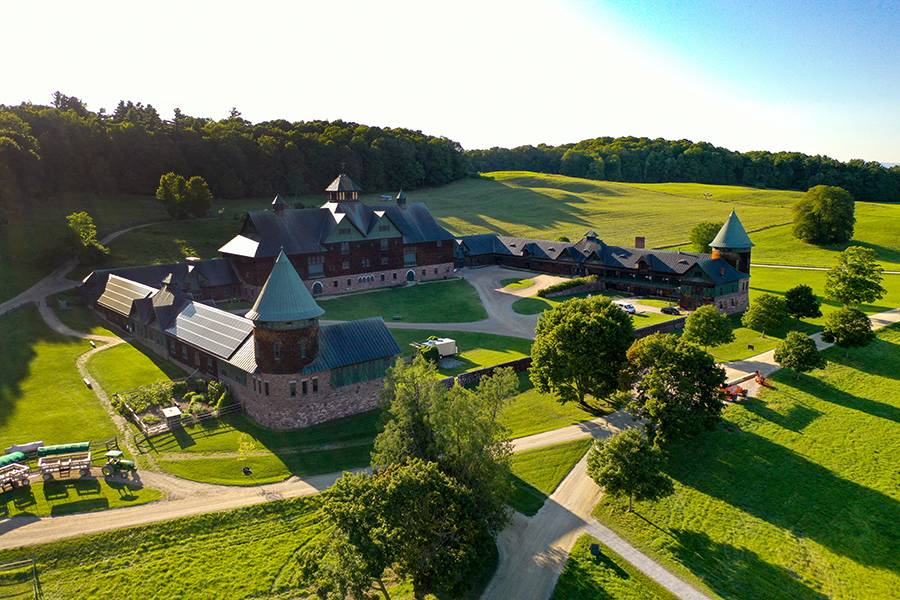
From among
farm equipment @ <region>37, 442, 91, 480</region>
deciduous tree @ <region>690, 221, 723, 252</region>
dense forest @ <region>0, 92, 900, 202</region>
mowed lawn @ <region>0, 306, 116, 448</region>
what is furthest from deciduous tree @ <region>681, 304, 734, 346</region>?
Answer: dense forest @ <region>0, 92, 900, 202</region>

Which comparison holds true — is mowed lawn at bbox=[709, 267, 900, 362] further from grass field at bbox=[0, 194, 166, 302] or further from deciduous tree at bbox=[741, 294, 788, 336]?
grass field at bbox=[0, 194, 166, 302]

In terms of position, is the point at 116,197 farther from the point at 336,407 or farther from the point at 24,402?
the point at 336,407

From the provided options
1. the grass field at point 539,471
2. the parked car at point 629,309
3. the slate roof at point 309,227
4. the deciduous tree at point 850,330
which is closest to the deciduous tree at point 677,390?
the grass field at point 539,471

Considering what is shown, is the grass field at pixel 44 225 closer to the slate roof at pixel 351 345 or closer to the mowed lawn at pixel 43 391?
the mowed lawn at pixel 43 391

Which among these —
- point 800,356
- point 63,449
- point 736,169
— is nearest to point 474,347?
point 800,356

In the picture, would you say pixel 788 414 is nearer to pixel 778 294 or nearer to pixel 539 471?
pixel 539 471

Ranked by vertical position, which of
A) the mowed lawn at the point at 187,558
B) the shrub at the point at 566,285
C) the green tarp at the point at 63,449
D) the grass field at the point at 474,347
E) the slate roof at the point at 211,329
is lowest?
the mowed lawn at the point at 187,558
